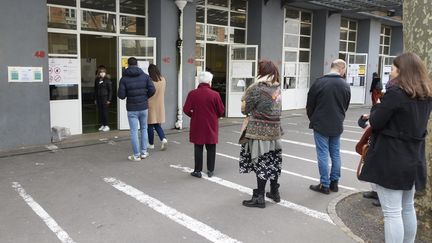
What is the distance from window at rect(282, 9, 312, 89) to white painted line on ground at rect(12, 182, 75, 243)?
10629 millimetres

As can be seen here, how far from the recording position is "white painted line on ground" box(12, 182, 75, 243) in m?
3.96

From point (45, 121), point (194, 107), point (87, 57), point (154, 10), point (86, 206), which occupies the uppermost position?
point (154, 10)

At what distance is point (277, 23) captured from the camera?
518 inches

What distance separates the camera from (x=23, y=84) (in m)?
7.85

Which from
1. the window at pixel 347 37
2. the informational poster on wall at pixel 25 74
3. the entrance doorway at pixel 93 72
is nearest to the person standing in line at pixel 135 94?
the informational poster on wall at pixel 25 74

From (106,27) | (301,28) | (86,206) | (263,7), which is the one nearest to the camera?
(86,206)

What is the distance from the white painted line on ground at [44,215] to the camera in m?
3.96

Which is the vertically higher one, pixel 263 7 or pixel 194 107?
pixel 263 7

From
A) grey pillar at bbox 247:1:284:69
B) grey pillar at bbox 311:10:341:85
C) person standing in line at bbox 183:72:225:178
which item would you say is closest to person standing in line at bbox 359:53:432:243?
person standing in line at bbox 183:72:225:178

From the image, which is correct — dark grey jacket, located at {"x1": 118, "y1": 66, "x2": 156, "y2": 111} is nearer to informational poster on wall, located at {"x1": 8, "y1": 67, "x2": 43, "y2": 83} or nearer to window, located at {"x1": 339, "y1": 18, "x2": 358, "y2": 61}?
informational poster on wall, located at {"x1": 8, "y1": 67, "x2": 43, "y2": 83}

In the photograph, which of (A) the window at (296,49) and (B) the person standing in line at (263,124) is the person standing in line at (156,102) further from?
(A) the window at (296,49)

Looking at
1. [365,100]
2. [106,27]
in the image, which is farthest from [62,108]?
[365,100]

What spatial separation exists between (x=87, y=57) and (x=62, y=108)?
284 inches

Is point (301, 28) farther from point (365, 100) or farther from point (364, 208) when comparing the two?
point (364, 208)
